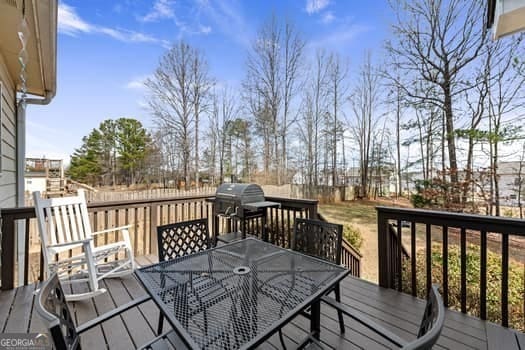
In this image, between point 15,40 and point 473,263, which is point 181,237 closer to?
point 15,40

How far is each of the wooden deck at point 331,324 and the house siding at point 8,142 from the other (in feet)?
5.25


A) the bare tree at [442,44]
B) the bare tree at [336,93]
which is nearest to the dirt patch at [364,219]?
the bare tree at [336,93]

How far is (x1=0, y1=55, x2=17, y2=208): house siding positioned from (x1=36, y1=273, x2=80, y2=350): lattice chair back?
302cm

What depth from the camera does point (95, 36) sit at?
22.7 feet

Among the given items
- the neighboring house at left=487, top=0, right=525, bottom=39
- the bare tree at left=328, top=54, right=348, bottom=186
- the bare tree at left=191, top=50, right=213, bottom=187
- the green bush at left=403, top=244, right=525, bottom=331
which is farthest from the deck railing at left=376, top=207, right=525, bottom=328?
the bare tree at left=191, top=50, right=213, bottom=187

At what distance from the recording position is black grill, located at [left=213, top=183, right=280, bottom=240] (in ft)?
11.1

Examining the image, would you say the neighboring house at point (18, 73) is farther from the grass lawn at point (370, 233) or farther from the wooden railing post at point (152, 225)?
the grass lawn at point (370, 233)

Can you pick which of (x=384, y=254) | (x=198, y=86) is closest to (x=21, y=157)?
(x=384, y=254)

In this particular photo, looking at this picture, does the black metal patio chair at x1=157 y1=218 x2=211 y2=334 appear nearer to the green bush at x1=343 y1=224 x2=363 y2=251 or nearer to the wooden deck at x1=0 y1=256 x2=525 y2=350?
the wooden deck at x1=0 y1=256 x2=525 y2=350

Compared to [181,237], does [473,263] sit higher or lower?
lower

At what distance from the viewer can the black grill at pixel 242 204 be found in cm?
338

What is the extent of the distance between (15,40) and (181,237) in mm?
2900

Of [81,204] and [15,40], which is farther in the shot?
[81,204]

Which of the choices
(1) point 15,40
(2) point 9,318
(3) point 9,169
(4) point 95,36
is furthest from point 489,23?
(4) point 95,36
